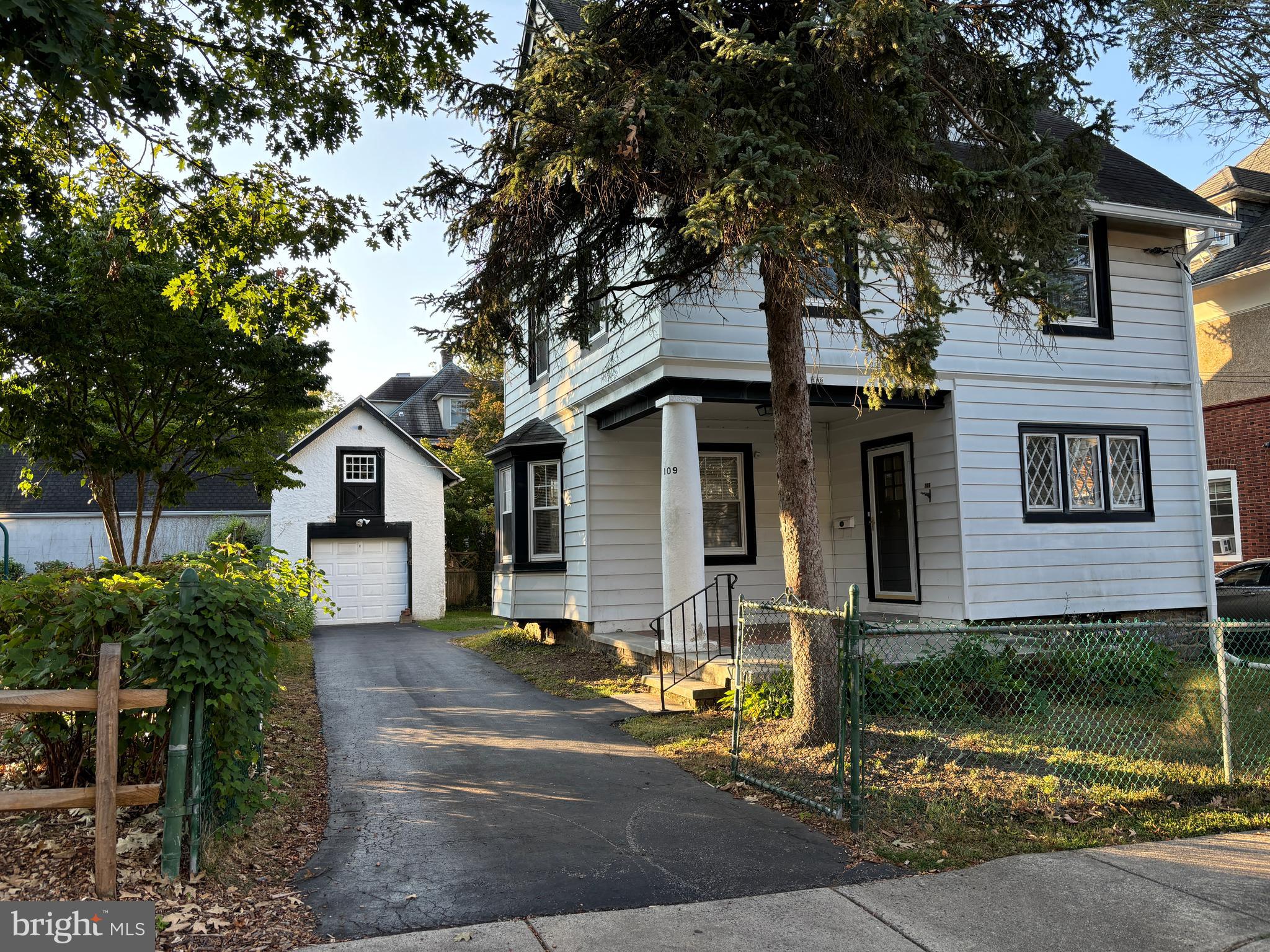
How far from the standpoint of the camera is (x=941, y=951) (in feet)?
12.4

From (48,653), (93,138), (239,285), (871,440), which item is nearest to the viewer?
(48,653)

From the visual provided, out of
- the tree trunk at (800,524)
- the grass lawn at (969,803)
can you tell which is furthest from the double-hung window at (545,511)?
the tree trunk at (800,524)

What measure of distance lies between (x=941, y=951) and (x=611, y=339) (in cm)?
921

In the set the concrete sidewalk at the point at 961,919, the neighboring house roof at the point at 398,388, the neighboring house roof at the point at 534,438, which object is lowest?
the concrete sidewalk at the point at 961,919

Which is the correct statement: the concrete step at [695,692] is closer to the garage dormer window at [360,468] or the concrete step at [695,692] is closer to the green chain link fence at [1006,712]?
the green chain link fence at [1006,712]

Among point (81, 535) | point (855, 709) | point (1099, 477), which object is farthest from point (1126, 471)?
point (81, 535)

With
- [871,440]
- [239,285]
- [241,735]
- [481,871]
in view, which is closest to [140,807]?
[241,735]

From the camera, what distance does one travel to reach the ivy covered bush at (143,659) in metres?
4.58

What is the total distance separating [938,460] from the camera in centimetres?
1169

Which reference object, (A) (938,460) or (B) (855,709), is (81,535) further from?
(B) (855,709)

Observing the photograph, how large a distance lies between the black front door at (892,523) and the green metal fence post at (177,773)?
9692 millimetres

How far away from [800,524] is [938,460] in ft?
17.9

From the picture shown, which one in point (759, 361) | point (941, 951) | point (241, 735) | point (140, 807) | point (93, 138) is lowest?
point (941, 951)

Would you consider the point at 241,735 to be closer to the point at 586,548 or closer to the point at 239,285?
the point at 239,285
